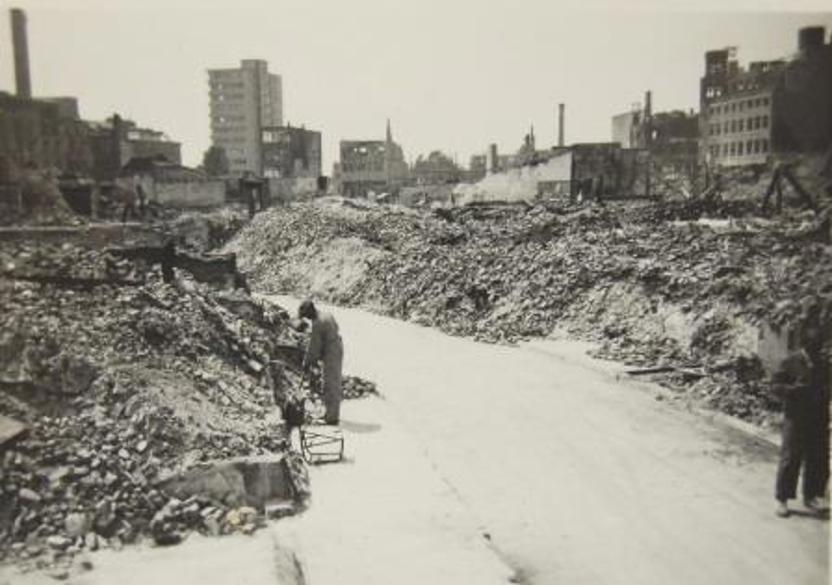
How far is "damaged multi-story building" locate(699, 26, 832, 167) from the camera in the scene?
35.8 metres

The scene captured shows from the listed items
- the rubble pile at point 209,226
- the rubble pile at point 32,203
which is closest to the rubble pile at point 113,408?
the rubble pile at point 32,203

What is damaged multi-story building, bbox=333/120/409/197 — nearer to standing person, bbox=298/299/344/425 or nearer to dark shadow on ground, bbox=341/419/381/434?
standing person, bbox=298/299/344/425

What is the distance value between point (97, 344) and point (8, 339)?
82 cm

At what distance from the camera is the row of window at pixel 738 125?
4912 cm

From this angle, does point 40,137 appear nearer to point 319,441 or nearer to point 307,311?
point 307,311

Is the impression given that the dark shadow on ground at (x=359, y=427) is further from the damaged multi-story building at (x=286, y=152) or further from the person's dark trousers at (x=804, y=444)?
the damaged multi-story building at (x=286, y=152)

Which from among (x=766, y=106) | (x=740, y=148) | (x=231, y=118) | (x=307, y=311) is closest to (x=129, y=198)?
(x=307, y=311)

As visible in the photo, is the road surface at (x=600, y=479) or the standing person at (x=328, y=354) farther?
the standing person at (x=328, y=354)

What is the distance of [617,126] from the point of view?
7269 centimetres

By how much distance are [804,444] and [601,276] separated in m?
9.74

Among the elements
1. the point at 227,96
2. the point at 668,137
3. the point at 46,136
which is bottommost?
the point at 46,136

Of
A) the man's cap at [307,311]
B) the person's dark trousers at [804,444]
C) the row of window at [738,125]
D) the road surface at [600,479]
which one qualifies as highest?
the row of window at [738,125]

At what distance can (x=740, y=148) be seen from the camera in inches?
2028

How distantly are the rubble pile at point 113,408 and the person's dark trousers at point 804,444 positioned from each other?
4590mm
